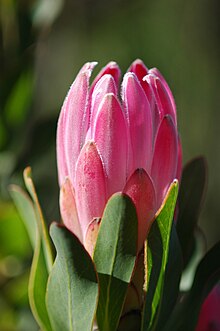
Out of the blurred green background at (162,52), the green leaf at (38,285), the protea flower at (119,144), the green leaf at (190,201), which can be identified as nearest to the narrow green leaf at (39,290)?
the green leaf at (38,285)

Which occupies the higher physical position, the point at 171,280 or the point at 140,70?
the point at 140,70

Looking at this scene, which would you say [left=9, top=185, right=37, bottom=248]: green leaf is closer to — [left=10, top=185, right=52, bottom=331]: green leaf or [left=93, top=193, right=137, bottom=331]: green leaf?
[left=10, top=185, right=52, bottom=331]: green leaf

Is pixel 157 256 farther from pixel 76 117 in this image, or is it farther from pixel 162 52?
pixel 162 52

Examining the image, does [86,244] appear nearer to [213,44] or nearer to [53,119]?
[53,119]

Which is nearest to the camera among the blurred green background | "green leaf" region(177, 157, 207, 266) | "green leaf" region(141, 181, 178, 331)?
"green leaf" region(141, 181, 178, 331)

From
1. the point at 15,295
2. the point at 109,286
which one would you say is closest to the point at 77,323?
the point at 109,286

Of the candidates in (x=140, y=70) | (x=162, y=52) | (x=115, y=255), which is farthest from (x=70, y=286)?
(x=162, y=52)

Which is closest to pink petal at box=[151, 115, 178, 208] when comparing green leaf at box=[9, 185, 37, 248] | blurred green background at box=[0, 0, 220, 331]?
green leaf at box=[9, 185, 37, 248]
